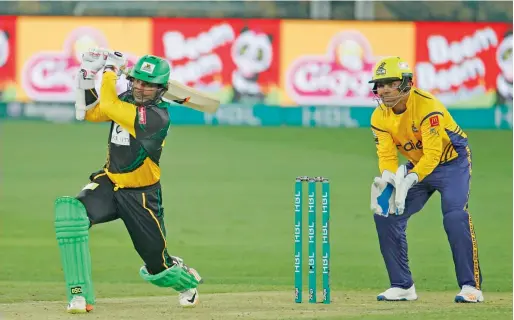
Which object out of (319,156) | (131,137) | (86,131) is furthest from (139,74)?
(86,131)

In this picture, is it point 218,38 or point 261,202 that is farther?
point 218,38

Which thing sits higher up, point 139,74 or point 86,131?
point 139,74

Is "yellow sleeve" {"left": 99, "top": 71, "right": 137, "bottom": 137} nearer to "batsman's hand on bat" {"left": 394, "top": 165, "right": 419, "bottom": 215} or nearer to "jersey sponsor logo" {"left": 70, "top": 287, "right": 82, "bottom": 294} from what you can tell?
"jersey sponsor logo" {"left": 70, "top": 287, "right": 82, "bottom": 294}

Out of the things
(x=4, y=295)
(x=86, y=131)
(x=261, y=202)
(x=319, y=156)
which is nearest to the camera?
(x=4, y=295)

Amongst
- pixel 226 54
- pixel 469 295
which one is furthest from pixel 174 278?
pixel 226 54

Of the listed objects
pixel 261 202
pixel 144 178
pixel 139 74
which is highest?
pixel 139 74

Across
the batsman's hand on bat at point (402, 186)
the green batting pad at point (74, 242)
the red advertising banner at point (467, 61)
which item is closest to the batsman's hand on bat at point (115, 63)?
the green batting pad at point (74, 242)

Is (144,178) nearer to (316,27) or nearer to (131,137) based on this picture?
(131,137)

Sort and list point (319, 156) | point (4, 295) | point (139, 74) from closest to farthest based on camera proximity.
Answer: point (139, 74)
point (4, 295)
point (319, 156)

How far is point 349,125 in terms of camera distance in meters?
25.3

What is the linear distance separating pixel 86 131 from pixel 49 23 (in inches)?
96.9

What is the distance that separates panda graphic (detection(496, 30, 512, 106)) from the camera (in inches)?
999

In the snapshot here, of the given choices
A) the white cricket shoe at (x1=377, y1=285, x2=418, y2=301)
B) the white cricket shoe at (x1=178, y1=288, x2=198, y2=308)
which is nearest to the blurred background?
the white cricket shoe at (x1=377, y1=285, x2=418, y2=301)

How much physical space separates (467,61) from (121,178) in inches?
688
